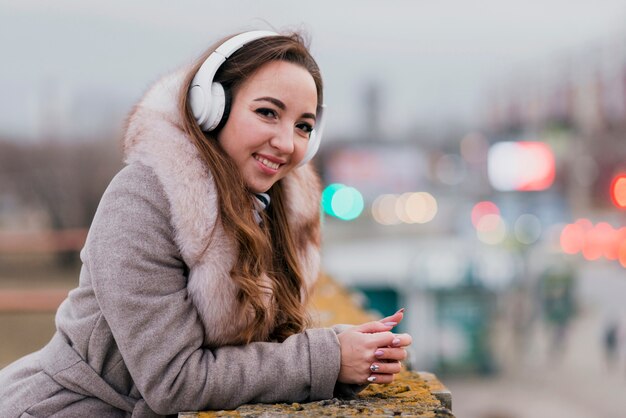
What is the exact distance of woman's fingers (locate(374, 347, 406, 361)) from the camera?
202cm

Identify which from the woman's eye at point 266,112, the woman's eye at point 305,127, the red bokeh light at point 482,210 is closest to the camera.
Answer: the woman's eye at point 266,112

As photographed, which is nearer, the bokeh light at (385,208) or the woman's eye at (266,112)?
the woman's eye at (266,112)

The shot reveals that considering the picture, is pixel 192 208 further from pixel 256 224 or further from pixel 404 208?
pixel 404 208

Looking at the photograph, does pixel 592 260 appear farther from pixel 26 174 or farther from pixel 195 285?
pixel 26 174

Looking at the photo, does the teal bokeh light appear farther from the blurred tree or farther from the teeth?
the teeth

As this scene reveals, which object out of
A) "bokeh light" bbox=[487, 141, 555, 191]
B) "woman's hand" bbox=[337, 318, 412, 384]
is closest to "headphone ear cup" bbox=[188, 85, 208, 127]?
"woman's hand" bbox=[337, 318, 412, 384]

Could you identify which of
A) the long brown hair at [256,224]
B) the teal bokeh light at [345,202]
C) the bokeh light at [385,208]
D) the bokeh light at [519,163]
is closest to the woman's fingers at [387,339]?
the long brown hair at [256,224]

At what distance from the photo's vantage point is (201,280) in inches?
A: 74.8

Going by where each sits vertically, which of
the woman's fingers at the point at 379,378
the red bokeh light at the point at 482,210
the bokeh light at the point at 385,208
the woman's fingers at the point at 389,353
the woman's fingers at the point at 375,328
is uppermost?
the woman's fingers at the point at 375,328

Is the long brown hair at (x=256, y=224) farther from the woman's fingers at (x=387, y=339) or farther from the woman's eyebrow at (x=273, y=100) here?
the woman's fingers at (x=387, y=339)

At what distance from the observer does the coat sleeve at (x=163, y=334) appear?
183 centimetres

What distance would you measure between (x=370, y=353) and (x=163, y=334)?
481mm

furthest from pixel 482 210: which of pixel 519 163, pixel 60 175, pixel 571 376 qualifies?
pixel 60 175

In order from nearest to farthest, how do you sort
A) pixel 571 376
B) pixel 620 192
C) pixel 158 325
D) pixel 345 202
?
pixel 158 325 → pixel 620 192 → pixel 571 376 → pixel 345 202
